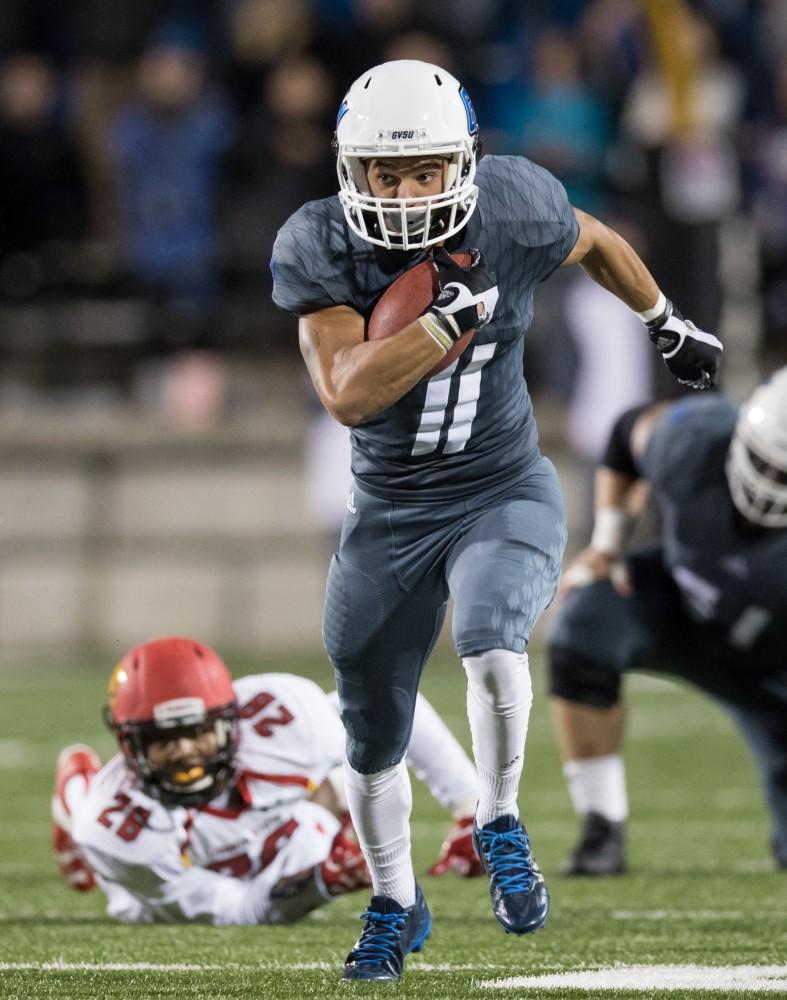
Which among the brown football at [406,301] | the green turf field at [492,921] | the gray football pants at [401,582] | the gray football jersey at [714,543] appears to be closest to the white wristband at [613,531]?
the gray football jersey at [714,543]

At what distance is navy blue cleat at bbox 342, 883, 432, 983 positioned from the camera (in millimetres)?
3691

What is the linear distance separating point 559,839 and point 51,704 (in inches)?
144

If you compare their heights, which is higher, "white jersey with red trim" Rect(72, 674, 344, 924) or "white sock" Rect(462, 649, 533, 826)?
"white sock" Rect(462, 649, 533, 826)

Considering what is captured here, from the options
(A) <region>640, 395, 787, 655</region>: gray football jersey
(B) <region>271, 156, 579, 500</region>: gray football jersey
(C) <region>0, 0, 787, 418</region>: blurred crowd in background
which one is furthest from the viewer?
(C) <region>0, 0, 787, 418</region>: blurred crowd in background

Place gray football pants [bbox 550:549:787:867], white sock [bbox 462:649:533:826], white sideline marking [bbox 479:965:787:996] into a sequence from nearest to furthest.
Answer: white sideline marking [bbox 479:965:787:996] → white sock [bbox 462:649:533:826] → gray football pants [bbox 550:549:787:867]

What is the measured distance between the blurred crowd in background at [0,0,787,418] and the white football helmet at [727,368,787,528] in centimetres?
508

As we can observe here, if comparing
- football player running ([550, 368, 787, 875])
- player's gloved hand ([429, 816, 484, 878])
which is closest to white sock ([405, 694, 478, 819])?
player's gloved hand ([429, 816, 484, 878])

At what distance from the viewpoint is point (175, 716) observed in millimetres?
4504

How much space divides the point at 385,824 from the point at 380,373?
2.97 feet

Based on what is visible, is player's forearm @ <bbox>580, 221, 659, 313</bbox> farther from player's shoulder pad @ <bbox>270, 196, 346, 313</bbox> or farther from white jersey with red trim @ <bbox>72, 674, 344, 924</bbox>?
white jersey with red trim @ <bbox>72, 674, 344, 924</bbox>

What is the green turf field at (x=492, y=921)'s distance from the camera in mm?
3666

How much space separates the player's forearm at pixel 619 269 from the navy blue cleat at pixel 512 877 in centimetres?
107

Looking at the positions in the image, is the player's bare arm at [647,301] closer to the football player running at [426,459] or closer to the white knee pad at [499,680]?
the football player running at [426,459]

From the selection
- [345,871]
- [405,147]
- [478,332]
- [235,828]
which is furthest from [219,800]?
[405,147]
